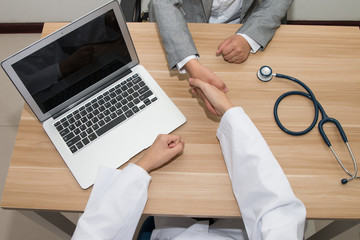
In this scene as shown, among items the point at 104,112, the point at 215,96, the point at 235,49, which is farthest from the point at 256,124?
the point at 104,112

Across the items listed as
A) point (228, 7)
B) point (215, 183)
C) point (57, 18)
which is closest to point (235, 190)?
point (215, 183)

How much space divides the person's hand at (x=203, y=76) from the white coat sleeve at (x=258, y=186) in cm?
11

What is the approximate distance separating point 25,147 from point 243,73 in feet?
2.53

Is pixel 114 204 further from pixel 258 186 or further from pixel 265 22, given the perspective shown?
pixel 265 22

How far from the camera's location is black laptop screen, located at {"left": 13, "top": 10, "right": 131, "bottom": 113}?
78cm

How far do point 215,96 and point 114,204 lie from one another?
44 cm

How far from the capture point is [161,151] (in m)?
0.84

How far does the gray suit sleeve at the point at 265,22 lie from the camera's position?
1.04 metres

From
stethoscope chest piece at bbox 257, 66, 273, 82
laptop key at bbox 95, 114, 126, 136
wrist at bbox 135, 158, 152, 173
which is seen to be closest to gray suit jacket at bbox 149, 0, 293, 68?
stethoscope chest piece at bbox 257, 66, 273, 82

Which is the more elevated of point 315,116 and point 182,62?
point 182,62

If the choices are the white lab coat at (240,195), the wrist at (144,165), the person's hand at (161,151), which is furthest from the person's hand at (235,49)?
the wrist at (144,165)

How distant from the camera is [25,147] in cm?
91

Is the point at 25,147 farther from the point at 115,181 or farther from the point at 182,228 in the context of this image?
the point at 182,228

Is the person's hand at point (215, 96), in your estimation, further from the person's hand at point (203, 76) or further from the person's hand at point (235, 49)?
the person's hand at point (235, 49)
